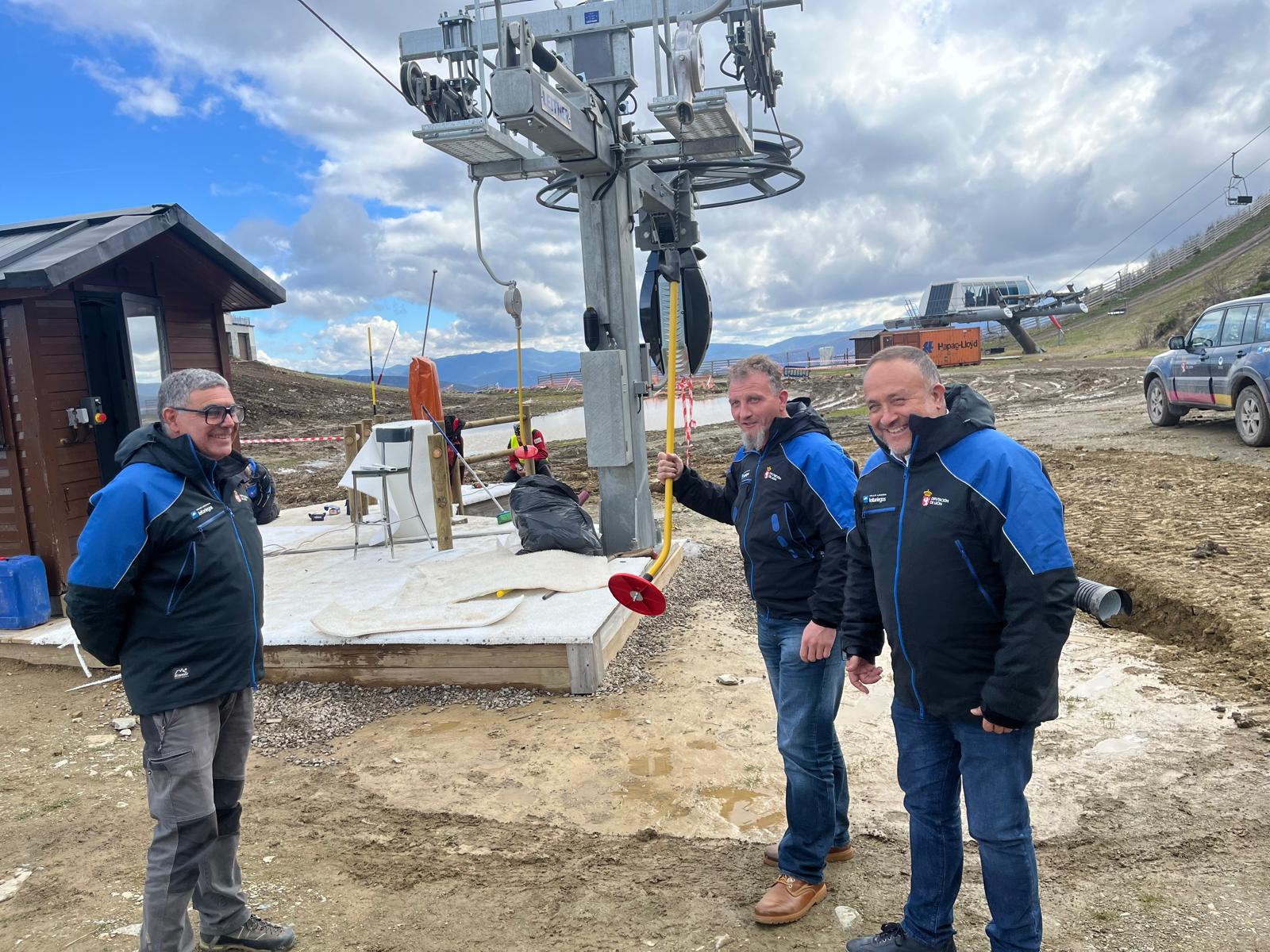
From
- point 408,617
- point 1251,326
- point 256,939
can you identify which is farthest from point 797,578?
point 1251,326

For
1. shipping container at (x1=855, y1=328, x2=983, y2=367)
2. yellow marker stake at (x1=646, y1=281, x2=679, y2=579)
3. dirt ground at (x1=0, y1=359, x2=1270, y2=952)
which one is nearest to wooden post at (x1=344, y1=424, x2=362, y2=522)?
dirt ground at (x1=0, y1=359, x2=1270, y2=952)

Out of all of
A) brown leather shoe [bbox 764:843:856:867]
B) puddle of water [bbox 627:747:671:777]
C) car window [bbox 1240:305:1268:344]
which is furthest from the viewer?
car window [bbox 1240:305:1268:344]

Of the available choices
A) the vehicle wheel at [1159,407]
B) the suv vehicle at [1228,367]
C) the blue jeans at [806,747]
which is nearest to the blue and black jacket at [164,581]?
the blue jeans at [806,747]

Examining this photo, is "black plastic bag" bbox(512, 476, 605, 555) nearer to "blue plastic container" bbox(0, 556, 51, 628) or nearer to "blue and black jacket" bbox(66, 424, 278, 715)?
"blue plastic container" bbox(0, 556, 51, 628)

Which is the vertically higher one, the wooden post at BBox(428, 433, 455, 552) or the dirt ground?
the wooden post at BBox(428, 433, 455, 552)

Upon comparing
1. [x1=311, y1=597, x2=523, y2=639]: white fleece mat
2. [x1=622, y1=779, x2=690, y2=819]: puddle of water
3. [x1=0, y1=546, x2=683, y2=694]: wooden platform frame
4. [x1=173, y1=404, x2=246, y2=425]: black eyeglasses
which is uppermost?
[x1=173, y1=404, x2=246, y2=425]: black eyeglasses

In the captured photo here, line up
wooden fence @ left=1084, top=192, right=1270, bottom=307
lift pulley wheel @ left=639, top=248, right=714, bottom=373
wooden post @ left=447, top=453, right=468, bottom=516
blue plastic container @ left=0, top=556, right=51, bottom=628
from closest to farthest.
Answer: blue plastic container @ left=0, top=556, right=51, bottom=628 < lift pulley wheel @ left=639, top=248, right=714, bottom=373 < wooden post @ left=447, top=453, right=468, bottom=516 < wooden fence @ left=1084, top=192, right=1270, bottom=307

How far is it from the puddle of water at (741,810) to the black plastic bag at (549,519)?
3.23 metres

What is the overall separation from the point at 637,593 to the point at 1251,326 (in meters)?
11.3

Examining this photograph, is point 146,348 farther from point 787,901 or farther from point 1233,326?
point 1233,326

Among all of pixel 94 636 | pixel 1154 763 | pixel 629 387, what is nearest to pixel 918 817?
pixel 1154 763

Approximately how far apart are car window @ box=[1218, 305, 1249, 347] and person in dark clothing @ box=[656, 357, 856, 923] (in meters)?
11.3

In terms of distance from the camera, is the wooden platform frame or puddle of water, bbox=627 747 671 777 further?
the wooden platform frame

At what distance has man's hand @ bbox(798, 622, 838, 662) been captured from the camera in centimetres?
292
